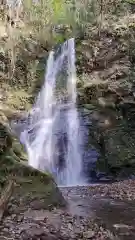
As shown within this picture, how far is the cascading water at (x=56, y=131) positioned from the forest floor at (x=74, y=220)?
4.53 m

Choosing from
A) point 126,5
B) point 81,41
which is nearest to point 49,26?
point 81,41

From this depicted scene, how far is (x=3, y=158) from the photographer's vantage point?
8.98 meters

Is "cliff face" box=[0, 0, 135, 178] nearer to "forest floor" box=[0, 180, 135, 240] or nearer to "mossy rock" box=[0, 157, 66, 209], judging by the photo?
"mossy rock" box=[0, 157, 66, 209]

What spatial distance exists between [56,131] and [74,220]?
8508 millimetres

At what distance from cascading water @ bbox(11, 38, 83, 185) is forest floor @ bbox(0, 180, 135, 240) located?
178 inches

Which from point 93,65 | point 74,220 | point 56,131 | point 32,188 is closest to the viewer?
point 74,220

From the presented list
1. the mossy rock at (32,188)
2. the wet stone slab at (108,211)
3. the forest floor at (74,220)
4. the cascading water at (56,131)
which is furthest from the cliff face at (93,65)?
the forest floor at (74,220)

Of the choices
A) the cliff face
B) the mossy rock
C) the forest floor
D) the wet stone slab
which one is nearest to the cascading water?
the cliff face

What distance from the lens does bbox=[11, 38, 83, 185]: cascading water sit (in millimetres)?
14742

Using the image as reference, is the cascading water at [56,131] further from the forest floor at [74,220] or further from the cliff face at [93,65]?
the forest floor at [74,220]

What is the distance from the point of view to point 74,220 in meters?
7.37

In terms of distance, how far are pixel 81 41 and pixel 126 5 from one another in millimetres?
5531

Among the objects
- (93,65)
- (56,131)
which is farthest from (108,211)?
(93,65)

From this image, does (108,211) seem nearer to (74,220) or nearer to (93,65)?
(74,220)
